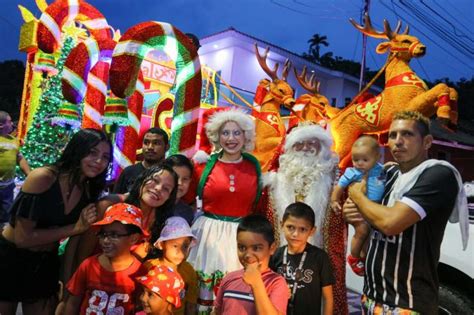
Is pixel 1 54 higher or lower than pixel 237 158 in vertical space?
higher

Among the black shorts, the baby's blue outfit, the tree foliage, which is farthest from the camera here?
the tree foliage

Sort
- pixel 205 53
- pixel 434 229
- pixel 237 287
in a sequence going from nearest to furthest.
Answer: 1. pixel 434 229
2. pixel 237 287
3. pixel 205 53

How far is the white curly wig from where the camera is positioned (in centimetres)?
389

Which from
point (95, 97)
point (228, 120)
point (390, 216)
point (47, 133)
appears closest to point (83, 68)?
point (95, 97)

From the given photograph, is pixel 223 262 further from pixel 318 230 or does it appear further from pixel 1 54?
pixel 1 54

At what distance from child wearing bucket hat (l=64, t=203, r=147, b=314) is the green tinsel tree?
8081 mm

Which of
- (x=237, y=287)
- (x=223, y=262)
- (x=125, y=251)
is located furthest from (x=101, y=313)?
(x=223, y=262)

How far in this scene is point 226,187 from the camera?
141 inches

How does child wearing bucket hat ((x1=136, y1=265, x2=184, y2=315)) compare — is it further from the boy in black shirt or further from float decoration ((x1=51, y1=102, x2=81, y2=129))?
float decoration ((x1=51, y1=102, x2=81, y2=129))

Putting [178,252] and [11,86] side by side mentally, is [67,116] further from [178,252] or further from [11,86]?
[11,86]

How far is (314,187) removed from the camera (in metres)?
3.69

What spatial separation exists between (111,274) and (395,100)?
4.55m

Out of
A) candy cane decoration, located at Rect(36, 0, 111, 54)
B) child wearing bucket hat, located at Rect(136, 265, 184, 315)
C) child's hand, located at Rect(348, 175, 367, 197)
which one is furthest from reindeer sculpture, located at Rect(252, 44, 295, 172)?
child wearing bucket hat, located at Rect(136, 265, 184, 315)

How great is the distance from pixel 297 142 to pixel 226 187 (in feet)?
2.64
